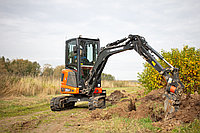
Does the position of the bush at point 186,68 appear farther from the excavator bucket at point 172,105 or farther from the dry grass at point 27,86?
the dry grass at point 27,86

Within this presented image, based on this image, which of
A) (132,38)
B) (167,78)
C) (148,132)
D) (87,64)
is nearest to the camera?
(148,132)

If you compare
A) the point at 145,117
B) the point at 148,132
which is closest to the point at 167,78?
the point at 145,117

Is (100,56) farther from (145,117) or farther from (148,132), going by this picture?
(148,132)

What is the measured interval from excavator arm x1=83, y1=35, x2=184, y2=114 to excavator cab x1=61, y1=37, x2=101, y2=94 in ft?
1.28

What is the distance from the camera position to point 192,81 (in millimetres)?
8859

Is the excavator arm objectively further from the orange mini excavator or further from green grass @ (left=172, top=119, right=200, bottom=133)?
green grass @ (left=172, top=119, right=200, bottom=133)

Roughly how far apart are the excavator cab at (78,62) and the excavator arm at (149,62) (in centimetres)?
39

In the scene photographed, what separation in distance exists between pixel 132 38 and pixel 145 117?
2966mm

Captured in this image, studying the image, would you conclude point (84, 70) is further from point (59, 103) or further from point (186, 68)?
point (186, 68)

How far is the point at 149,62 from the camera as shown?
23.5 ft

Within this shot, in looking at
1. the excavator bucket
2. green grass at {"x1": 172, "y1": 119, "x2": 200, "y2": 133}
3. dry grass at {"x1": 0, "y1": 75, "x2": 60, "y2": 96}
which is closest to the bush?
the excavator bucket

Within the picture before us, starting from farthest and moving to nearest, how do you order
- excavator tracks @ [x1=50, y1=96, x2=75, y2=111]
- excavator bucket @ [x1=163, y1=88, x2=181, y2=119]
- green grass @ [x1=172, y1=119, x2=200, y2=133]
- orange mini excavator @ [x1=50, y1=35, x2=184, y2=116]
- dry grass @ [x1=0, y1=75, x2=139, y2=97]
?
dry grass @ [x1=0, y1=75, x2=139, y2=97], excavator tracks @ [x1=50, y1=96, x2=75, y2=111], orange mini excavator @ [x1=50, y1=35, x2=184, y2=116], excavator bucket @ [x1=163, y1=88, x2=181, y2=119], green grass @ [x1=172, y1=119, x2=200, y2=133]

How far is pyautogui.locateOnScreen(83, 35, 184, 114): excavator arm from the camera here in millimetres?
6016

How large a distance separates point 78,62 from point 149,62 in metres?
3.55
